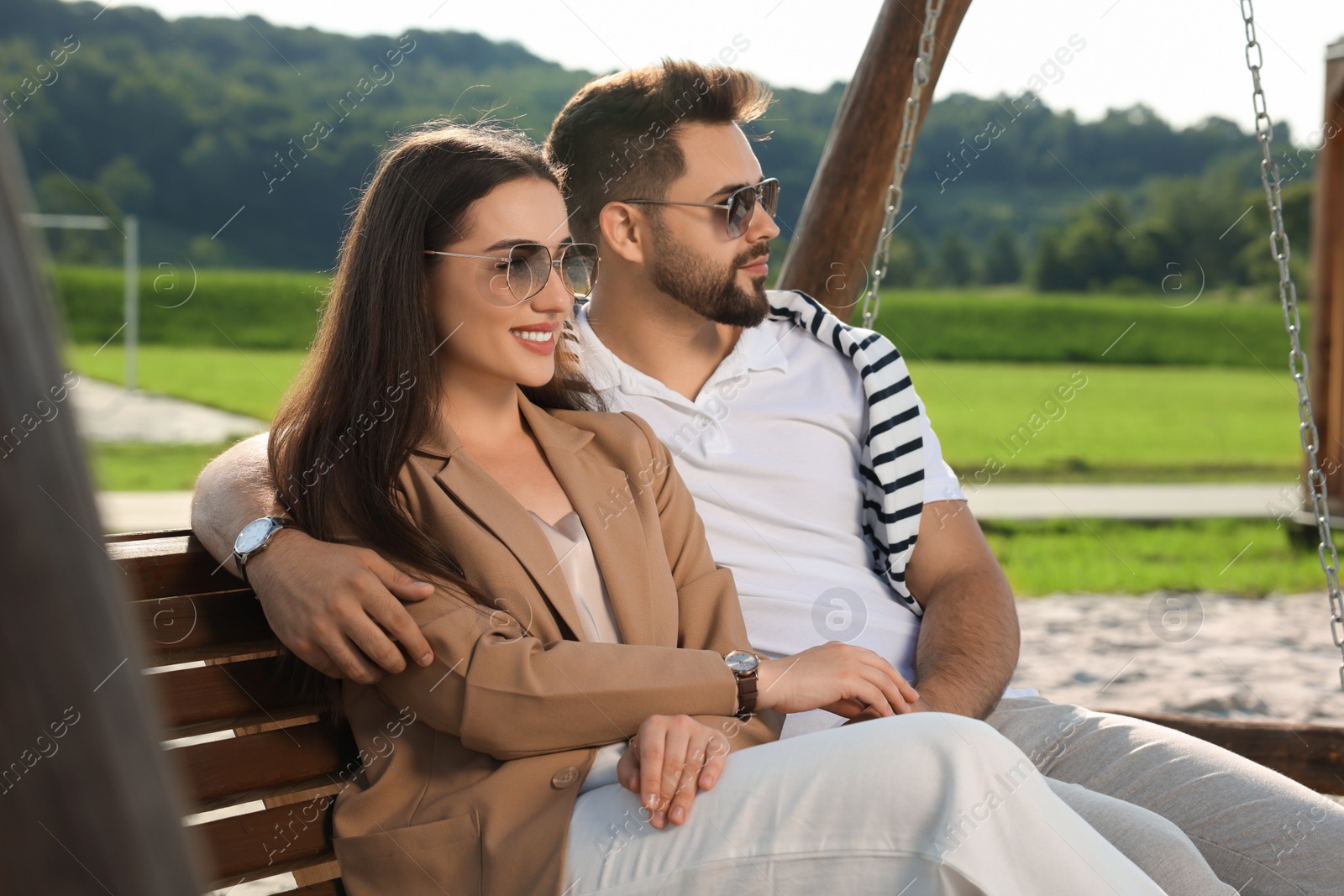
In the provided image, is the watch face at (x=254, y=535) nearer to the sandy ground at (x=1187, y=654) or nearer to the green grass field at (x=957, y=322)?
the sandy ground at (x=1187, y=654)

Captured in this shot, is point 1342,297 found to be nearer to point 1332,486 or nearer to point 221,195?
point 1332,486

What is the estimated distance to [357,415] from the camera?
1.95m

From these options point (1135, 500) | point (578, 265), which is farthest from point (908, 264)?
point (578, 265)

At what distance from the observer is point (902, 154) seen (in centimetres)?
344

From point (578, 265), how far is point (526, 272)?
376mm

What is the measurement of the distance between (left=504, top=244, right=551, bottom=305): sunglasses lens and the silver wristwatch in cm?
51

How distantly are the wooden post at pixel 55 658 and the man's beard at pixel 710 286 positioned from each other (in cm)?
212

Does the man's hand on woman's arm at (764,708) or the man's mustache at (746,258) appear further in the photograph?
the man's mustache at (746,258)

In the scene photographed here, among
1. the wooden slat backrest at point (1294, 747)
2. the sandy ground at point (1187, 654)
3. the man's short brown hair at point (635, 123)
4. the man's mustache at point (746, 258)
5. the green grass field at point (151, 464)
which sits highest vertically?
the man's short brown hair at point (635, 123)

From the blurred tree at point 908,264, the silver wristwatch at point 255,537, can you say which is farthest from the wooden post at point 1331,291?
the blurred tree at point 908,264

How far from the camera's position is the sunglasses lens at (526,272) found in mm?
2018

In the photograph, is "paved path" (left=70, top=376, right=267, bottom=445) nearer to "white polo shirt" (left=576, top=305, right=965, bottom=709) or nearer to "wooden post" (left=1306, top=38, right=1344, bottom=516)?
"wooden post" (left=1306, top=38, right=1344, bottom=516)

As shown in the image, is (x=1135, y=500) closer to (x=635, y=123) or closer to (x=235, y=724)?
(x=635, y=123)

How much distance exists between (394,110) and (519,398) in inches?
1578
